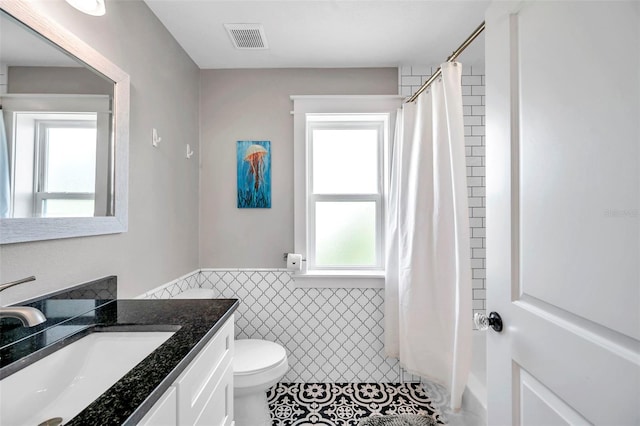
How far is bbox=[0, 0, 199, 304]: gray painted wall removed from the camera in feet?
3.39

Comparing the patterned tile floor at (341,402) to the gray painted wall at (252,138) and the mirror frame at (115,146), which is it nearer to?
the gray painted wall at (252,138)

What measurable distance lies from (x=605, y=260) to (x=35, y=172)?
1518 mm

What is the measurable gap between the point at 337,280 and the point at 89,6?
1.95m

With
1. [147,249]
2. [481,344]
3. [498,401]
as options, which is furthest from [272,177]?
[481,344]

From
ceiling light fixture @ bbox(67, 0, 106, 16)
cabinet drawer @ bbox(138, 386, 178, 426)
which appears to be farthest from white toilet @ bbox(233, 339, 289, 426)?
ceiling light fixture @ bbox(67, 0, 106, 16)

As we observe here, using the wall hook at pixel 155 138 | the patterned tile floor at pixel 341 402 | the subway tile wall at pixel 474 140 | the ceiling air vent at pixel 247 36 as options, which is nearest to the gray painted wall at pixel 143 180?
the wall hook at pixel 155 138

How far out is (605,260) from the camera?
1.97 feet

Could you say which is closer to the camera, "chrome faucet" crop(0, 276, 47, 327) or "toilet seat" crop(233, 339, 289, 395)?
"chrome faucet" crop(0, 276, 47, 327)

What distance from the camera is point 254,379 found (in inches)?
63.6

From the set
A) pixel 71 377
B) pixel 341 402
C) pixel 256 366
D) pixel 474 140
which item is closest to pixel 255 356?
pixel 256 366

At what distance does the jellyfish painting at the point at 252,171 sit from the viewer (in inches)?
89.9

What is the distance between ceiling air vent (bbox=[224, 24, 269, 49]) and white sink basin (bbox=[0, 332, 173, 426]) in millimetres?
1683

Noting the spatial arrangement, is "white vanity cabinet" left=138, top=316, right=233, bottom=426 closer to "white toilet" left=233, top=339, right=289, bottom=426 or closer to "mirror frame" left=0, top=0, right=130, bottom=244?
"white toilet" left=233, top=339, right=289, bottom=426

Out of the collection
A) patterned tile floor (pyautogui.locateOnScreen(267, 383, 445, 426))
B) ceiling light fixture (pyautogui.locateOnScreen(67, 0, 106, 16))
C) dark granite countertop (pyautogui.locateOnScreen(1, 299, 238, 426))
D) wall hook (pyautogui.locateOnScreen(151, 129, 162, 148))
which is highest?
ceiling light fixture (pyautogui.locateOnScreen(67, 0, 106, 16))
